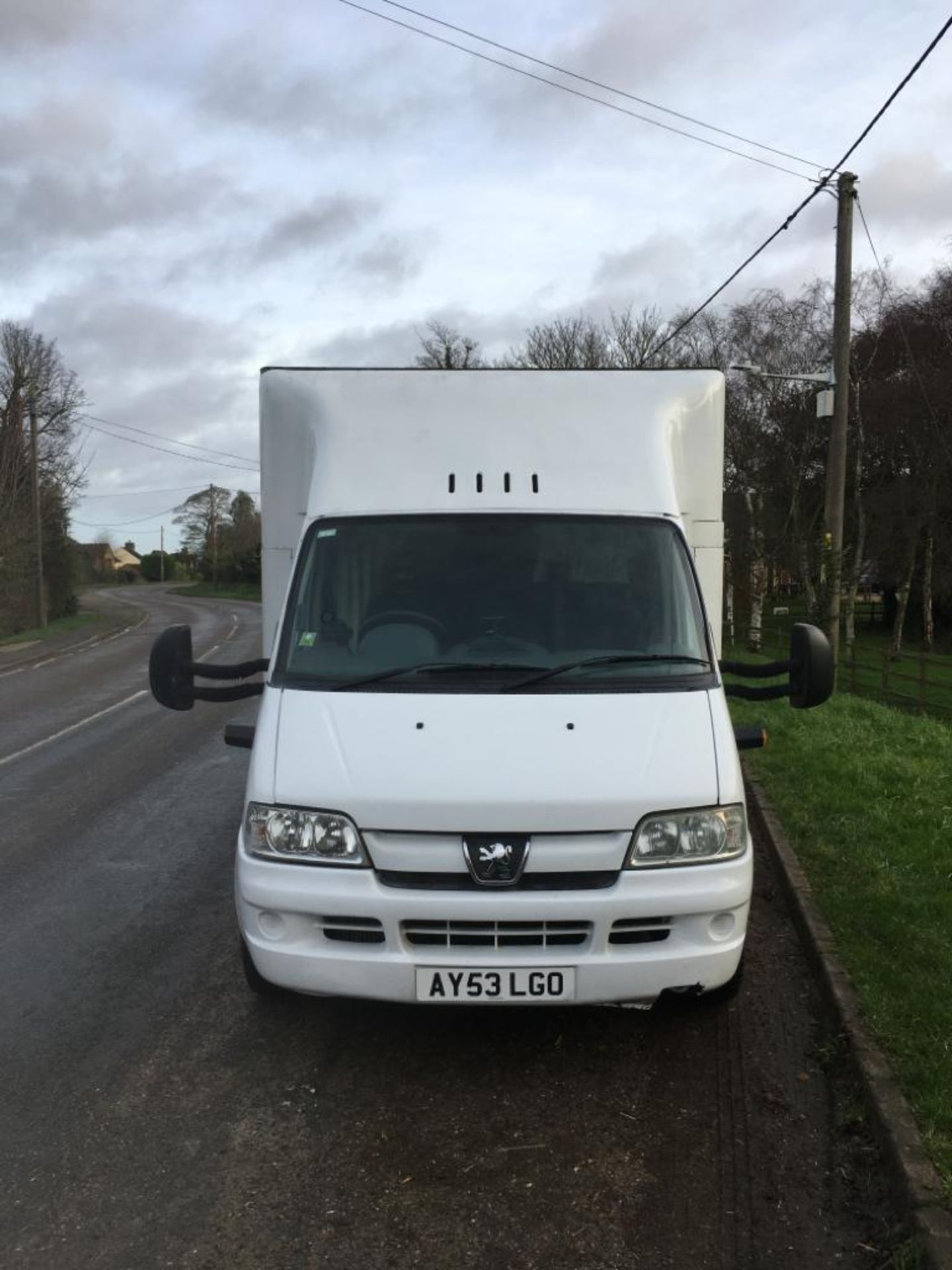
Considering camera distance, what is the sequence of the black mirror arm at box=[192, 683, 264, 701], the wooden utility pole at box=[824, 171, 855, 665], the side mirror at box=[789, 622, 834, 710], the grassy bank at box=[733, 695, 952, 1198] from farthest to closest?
the wooden utility pole at box=[824, 171, 855, 665]
the black mirror arm at box=[192, 683, 264, 701]
the side mirror at box=[789, 622, 834, 710]
the grassy bank at box=[733, 695, 952, 1198]

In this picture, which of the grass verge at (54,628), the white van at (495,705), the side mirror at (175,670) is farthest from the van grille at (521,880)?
the grass verge at (54,628)

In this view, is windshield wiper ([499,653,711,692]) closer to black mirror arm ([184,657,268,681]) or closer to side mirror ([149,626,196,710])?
black mirror arm ([184,657,268,681])

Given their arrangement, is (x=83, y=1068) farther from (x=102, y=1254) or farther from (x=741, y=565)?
(x=741, y=565)

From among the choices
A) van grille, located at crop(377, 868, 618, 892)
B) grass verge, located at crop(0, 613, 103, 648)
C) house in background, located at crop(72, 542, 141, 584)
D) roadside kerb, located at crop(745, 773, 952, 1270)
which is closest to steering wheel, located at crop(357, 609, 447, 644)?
van grille, located at crop(377, 868, 618, 892)

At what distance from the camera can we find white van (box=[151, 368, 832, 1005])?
11.4ft

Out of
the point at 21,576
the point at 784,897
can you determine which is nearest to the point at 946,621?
the point at 21,576

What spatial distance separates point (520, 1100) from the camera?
142 inches

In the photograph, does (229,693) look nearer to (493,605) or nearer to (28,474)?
(493,605)

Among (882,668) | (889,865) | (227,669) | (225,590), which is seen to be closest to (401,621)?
(227,669)

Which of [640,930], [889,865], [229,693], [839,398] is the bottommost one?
[889,865]

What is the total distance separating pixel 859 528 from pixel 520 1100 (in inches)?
1524

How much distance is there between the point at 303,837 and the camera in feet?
11.8

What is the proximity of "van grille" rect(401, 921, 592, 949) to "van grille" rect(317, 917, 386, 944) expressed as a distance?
10 cm

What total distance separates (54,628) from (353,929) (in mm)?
38113
